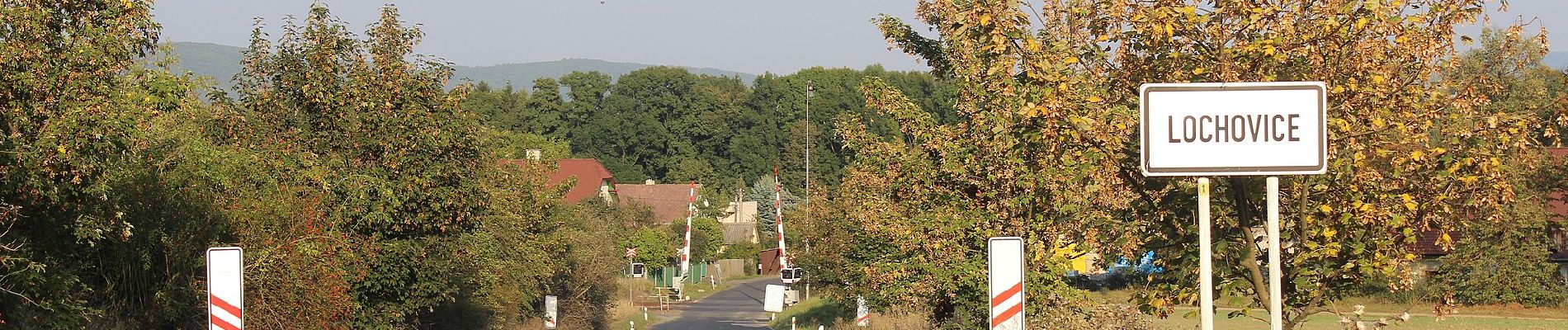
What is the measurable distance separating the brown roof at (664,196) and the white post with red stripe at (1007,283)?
100m

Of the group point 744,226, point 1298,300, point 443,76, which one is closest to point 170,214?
point 443,76

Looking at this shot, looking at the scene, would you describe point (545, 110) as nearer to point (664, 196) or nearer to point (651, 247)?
point (664, 196)

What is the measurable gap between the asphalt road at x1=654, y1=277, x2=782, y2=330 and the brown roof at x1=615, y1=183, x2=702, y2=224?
24990 millimetres

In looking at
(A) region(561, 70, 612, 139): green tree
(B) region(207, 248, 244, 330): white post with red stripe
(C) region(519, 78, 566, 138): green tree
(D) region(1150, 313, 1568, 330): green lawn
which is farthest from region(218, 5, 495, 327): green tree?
(A) region(561, 70, 612, 139): green tree

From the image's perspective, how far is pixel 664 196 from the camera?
115375 millimetres

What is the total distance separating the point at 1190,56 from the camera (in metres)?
8.35

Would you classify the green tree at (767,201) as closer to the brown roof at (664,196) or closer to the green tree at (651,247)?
the brown roof at (664,196)

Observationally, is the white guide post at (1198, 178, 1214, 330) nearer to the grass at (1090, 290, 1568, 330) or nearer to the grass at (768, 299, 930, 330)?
the grass at (768, 299, 930, 330)

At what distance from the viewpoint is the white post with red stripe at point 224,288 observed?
9.73 metres

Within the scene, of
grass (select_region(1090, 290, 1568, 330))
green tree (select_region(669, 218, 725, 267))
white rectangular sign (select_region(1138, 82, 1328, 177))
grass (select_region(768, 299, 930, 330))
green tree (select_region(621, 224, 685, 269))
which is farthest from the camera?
green tree (select_region(669, 218, 725, 267))

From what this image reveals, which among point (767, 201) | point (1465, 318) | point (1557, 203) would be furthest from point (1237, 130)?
point (767, 201)

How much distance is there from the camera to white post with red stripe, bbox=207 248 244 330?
31.9ft

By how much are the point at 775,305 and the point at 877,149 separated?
3996cm

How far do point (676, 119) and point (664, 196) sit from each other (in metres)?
14.0
